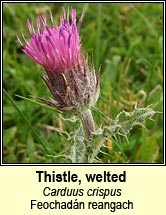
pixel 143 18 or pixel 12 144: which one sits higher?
pixel 143 18

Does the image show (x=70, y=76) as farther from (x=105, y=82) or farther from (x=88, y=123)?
(x=105, y=82)

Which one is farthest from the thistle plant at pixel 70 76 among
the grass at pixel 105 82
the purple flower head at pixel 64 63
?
the grass at pixel 105 82

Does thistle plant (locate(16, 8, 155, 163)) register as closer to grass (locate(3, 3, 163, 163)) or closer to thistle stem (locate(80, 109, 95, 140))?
thistle stem (locate(80, 109, 95, 140))

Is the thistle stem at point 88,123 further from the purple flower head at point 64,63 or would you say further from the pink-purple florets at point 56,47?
the pink-purple florets at point 56,47

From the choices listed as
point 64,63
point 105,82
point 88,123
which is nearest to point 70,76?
point 64,63

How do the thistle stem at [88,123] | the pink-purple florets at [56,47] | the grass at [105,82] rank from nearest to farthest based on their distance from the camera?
the pink-purple florets at [56,47] → the thistle stem at [88,123] → the grass at [105,82]

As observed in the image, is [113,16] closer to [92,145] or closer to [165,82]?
[165,82]

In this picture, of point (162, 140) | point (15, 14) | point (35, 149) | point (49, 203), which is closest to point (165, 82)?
point (162, 140)
